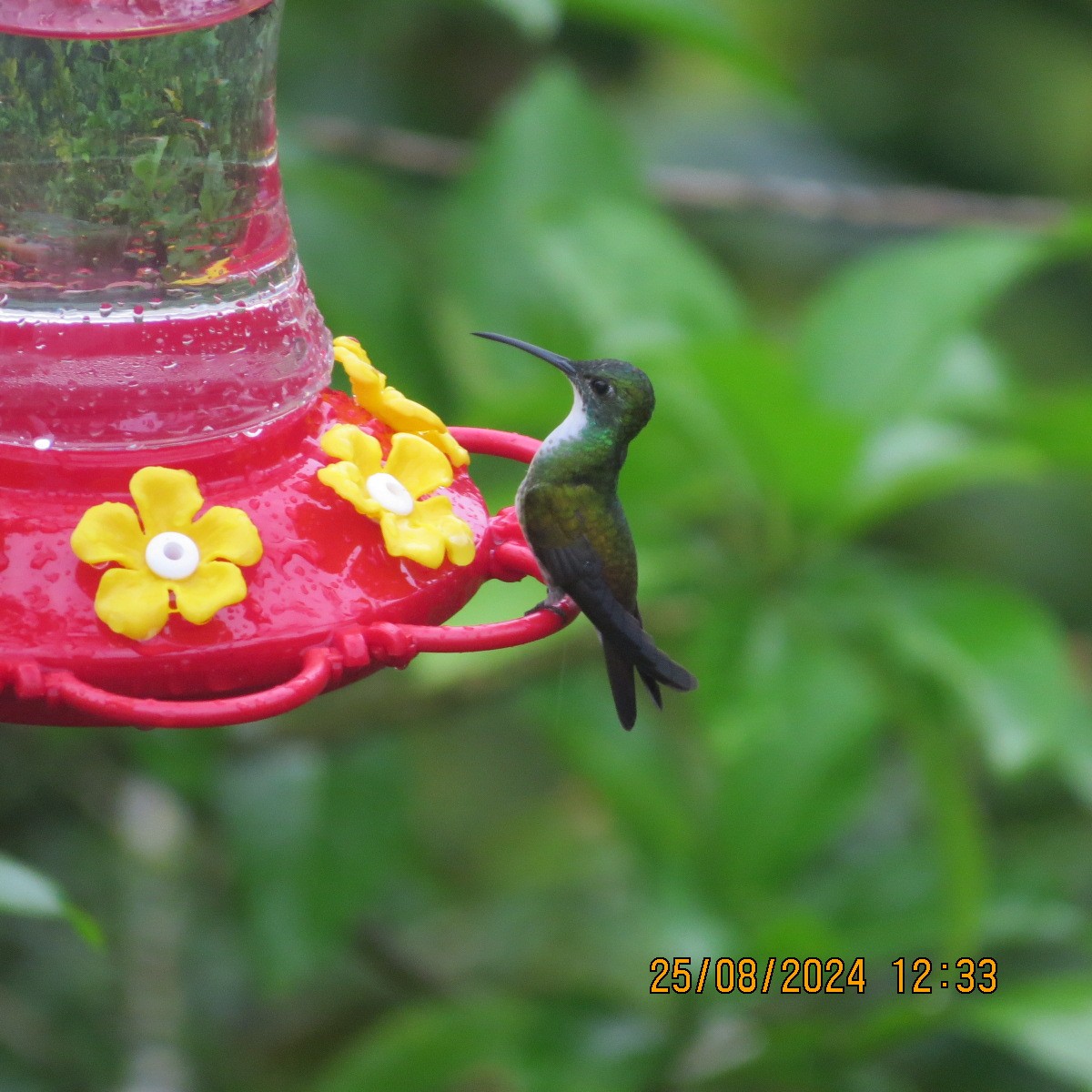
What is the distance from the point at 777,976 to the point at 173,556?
235 cm

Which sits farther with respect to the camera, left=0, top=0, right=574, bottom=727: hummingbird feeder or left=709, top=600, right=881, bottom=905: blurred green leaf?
left=709, top=600, right=881, bottom=905: blurred green leaf

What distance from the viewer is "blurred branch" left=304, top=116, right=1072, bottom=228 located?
3.71 metres

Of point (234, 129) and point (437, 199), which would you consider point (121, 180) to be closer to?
point (234, 129)

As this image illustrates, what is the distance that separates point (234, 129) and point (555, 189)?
1.76 m

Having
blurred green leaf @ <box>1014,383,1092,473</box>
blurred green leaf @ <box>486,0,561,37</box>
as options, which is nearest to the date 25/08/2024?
blurred green leaf @ <box>1014,383,1092,473</box>

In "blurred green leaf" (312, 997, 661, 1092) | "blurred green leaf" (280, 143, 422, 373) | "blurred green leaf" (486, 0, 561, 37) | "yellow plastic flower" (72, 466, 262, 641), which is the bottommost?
"blurred green leaf" (312, 997, 661, 1092)

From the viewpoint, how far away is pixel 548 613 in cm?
187

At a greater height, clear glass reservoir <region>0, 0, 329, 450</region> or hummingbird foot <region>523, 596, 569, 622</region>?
clear glass reservoir <region>0, 0, 329, 450</region>

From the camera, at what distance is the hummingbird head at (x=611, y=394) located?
6.88ft

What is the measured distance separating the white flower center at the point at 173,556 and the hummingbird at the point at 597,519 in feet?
1.47

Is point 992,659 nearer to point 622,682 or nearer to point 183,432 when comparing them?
point 622,682

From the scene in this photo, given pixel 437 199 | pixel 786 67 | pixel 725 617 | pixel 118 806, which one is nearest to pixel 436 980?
pixel 118 806
